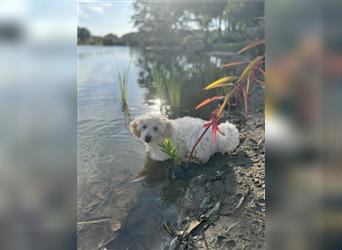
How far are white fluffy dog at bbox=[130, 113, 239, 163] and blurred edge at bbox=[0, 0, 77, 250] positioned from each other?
91.8 inches

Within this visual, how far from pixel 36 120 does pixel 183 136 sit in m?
2.50

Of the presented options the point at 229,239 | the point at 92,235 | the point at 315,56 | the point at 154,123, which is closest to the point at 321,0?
the point at 315,56

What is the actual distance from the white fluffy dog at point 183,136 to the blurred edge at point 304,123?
2.35 meters

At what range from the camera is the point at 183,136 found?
3299 mm

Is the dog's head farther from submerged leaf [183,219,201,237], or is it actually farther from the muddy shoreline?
submerged leaf [183,219,201,237]

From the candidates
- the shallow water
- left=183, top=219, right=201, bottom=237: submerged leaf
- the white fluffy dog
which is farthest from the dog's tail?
left=183, top=219, right=201, bottom=237: submerged leaf

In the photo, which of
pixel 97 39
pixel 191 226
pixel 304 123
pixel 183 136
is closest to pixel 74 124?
pixel 304 123

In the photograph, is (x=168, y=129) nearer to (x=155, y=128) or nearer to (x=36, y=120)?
(x=155, y=128)

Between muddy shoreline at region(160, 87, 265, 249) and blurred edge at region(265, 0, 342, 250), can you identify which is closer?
blurred edge at region(265, 0, 342, 250)

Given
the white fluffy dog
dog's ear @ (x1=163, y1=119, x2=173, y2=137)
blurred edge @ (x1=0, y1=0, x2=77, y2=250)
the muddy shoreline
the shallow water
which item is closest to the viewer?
blurred edge @ (x1=0, y1=0, x2=77, y2=250)

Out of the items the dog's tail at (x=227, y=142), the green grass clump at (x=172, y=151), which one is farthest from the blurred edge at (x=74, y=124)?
the dog's tail at (x=227, y=142)

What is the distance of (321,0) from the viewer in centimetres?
74

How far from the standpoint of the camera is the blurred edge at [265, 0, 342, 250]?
2.44 feet

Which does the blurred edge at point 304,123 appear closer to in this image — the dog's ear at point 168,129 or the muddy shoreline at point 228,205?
the muddy shoreline at point 228,205
